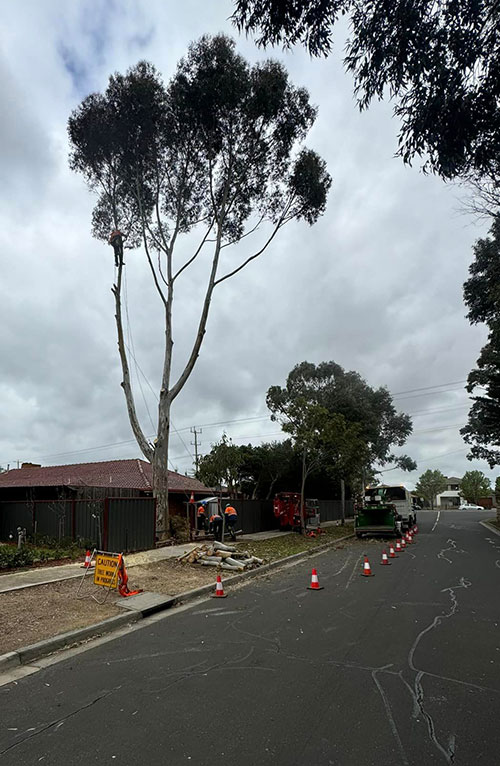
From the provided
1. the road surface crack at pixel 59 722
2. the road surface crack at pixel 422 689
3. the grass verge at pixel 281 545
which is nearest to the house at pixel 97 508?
the grass verge at pixel 281 545

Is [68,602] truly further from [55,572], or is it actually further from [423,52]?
[423,52]

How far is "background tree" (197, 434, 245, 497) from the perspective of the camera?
26547mm

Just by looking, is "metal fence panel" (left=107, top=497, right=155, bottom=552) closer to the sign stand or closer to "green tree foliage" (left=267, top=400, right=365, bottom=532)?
the sign stand

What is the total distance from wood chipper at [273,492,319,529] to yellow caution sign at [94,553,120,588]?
1693 centimetres

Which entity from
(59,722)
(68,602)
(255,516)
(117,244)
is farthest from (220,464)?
(59,722)

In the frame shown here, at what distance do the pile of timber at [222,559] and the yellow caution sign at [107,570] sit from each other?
4.24 meters

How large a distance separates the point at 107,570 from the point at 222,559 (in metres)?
4.64

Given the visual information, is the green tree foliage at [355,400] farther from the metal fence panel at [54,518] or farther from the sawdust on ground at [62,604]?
the sawdust on ground at [62,604]

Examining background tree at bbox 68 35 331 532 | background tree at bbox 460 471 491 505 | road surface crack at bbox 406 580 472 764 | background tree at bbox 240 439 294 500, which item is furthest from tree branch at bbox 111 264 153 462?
background tree at bbox 460 471 491 505

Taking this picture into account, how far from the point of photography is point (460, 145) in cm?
589

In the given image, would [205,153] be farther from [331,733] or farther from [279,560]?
[331,733]

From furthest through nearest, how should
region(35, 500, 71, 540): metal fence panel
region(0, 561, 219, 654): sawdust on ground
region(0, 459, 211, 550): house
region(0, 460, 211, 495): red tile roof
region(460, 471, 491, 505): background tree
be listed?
region(460, 471, 491, 505): background tree, region(0, 460, 211, 495): red tile roof, region(35, 500, 71, 540): metal fence panel, region(0, 459, 211, 550): house, region(0, 561, 219, 654): sawdust on ground

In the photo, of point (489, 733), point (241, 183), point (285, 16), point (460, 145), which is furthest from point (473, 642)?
point (241, 183)

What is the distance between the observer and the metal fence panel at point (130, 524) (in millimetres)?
15297
